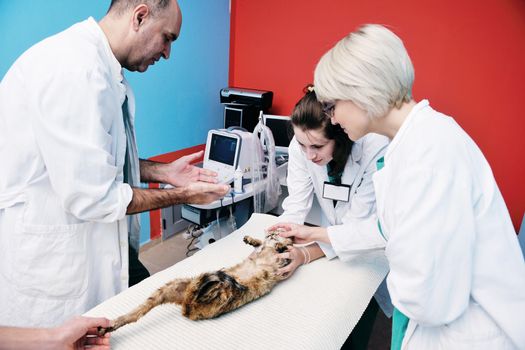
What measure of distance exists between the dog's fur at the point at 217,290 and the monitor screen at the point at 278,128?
82.0 inches

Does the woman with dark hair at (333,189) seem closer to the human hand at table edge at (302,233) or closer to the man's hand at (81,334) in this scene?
the human hand at table edge at (302,233)

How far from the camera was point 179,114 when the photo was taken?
3.29 meters

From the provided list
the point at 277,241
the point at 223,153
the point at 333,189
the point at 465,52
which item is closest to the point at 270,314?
the point at 277,241

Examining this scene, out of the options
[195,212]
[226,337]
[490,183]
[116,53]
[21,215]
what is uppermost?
[116,53]

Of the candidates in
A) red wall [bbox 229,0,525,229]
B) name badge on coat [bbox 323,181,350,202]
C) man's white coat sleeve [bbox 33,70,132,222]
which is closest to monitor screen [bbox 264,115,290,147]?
red wall [bbox 229,0,525,229]

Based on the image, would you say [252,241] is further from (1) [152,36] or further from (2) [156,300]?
(1) [152,36]

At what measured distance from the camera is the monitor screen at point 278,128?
331 centimetres

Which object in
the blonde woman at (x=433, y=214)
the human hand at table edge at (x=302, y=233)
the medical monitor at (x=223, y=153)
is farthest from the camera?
the medical monitor at (x=223, y=153)

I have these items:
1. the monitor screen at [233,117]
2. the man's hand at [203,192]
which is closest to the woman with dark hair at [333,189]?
the man's hand at [203,192]

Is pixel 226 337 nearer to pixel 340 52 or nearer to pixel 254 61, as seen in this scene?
pixel 340 52

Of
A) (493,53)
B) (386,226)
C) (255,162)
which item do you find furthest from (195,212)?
(493,53)

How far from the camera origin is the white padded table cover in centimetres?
104

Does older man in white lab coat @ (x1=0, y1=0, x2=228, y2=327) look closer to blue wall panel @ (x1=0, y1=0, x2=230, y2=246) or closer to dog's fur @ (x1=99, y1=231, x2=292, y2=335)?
dog's fur @ (x1=99, y1=231, x2=292, y2=335)

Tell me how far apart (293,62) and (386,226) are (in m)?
2.84
